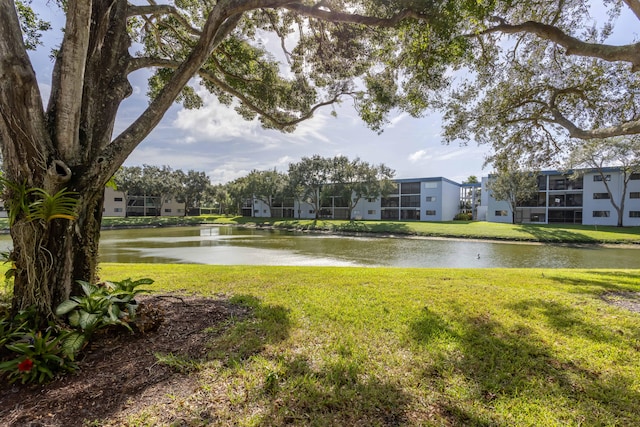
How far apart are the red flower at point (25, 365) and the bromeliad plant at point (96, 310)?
0.28 metres

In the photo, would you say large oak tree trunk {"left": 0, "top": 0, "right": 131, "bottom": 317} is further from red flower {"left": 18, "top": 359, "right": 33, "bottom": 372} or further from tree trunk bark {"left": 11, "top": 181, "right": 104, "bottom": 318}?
red flower {"left": 18, "top": 359, "right": 33, "bottom": 372}

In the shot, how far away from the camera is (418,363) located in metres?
2.67

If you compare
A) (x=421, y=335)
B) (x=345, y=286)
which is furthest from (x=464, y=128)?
(x=421, y=335)

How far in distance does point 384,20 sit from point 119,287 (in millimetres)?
5394

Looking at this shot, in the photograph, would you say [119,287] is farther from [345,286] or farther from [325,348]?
[345,286]

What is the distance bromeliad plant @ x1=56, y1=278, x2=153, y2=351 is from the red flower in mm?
284

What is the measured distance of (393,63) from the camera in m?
6.80

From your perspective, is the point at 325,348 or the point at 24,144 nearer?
the point at 24,144

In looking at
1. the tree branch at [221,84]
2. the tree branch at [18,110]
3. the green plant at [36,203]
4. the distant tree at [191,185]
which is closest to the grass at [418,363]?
the green plant at [36,203]

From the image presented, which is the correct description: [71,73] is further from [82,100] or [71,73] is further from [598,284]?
[598,284]

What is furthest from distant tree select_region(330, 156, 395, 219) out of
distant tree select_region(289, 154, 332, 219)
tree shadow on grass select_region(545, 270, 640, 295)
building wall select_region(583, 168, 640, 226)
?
tree shadow on grass select_region(545, 270, 640, 295)

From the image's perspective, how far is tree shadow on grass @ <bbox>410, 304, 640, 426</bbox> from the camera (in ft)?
6.73

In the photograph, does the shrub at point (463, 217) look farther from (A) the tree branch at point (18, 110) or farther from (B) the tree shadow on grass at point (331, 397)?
(A) the tree branch at point (18, 110)

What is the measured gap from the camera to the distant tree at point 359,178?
38219mm
